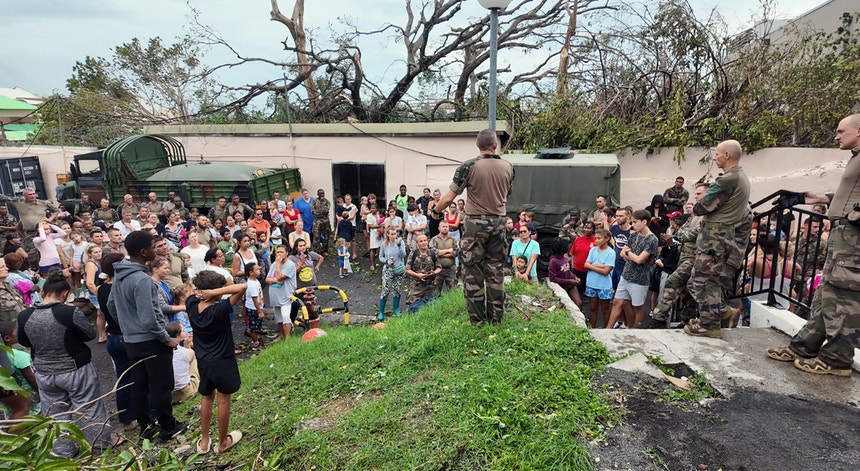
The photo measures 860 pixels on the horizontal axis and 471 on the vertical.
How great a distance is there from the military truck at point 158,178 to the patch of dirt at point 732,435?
1108 cm

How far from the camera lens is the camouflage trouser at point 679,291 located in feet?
17.4

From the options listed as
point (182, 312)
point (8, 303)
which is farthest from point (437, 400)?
point (8, 303)

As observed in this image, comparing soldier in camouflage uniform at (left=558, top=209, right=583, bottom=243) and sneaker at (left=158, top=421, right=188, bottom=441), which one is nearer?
sneaker at (left=158, top=421, right=188, bottom=441)

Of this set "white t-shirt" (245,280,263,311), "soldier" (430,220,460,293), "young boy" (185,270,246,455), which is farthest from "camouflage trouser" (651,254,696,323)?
"white t-shirt" (245,280,263,311)

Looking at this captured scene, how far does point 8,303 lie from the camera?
5707 mm

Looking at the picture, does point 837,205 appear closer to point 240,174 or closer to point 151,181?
point 240,174

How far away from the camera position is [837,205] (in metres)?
3.62

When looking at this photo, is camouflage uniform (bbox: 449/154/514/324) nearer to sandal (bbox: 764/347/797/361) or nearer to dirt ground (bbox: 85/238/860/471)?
dirt ground (bbox: 85/238/860/471)

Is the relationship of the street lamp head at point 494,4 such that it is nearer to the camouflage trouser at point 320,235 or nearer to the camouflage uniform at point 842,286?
the camouflage uniform at point 842,286

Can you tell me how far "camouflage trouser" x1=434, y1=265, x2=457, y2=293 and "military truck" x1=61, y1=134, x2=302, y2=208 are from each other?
667 centimetres

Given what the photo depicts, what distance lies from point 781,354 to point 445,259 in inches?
187

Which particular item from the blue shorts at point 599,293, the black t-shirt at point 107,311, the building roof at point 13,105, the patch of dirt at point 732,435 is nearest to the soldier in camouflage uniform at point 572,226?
the blue shorts at point 599,293

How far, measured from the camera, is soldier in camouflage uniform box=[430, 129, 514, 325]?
4.37 metres

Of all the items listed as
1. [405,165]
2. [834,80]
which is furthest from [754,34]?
[405,165]
